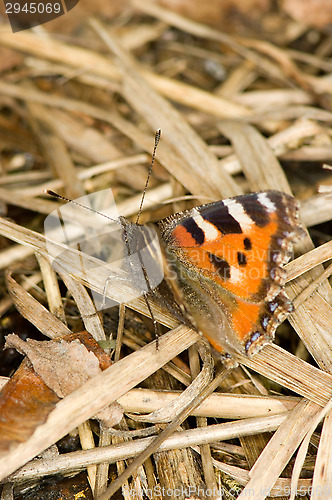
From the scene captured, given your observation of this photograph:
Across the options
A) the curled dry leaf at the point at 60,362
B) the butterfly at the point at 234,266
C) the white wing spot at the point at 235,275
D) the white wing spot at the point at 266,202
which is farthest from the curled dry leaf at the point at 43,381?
the white wing spot at the point at 266,202

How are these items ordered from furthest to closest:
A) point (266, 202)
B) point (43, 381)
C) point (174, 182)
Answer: point (174, 182), point (266, 202), point (43, 381)

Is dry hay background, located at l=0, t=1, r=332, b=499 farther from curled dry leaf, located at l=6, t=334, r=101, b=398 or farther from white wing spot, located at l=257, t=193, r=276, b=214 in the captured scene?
white wing spot, located at l=257, t=193, r=276, b=214

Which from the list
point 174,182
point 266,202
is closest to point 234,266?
point 266,202

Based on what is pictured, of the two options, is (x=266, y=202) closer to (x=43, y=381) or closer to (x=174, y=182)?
(x=174, y=182)

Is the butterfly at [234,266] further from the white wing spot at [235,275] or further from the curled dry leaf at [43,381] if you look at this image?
the curled dry leaf at [43,381]

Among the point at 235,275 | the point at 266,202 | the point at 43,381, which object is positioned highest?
the point at 266,202

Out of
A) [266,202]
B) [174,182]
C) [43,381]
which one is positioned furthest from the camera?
[174,182]

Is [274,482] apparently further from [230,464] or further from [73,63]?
[73,63]
